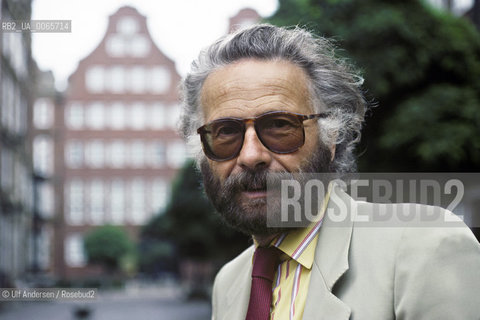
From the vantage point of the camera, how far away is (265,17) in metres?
8.09

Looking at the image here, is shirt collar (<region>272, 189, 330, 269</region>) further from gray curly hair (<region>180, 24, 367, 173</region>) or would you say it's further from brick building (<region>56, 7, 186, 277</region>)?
brick building (<region>56, 7, 186, 277</region>)

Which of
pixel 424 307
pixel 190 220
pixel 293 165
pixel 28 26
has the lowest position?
pixel 190 220

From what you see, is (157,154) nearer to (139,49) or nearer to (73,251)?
(139,49)

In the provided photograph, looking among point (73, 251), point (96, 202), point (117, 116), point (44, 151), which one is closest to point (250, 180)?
point (117, 116)

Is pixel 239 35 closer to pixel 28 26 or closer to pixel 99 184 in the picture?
pixel 28 26

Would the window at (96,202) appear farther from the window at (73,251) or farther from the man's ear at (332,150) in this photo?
the man's ear at (332,150)

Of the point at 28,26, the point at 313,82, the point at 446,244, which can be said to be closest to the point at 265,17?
the point at 28,26

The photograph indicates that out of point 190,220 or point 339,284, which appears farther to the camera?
point 190,220

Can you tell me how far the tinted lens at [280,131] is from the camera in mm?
1720

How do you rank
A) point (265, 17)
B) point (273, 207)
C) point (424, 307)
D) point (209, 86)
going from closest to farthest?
point (424, 307) → point (273, 207) → point (209, 86) → point (265, 17)

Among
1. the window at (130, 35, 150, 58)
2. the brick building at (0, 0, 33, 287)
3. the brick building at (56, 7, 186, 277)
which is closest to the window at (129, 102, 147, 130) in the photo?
the brick building at (56, 7, 186, 277)

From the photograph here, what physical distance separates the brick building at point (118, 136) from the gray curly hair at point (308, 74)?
54.7 metres

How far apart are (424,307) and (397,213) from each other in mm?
275

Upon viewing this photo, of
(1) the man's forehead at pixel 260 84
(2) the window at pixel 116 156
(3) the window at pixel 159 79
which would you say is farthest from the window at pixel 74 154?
(1) the man's forehead at pixel 260 84
